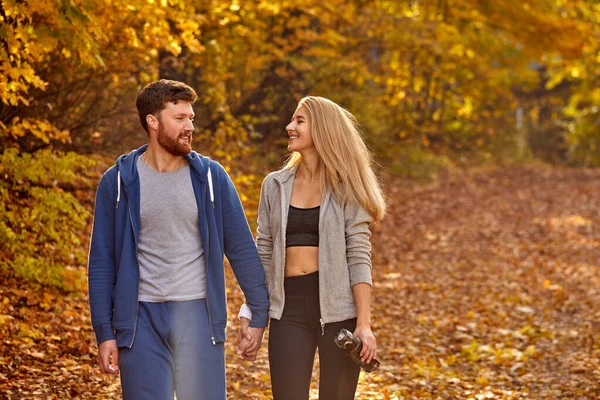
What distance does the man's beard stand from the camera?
155 inches

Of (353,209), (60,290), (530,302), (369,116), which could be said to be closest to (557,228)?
(369,116)

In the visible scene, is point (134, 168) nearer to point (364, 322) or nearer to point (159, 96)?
point (159, 96)

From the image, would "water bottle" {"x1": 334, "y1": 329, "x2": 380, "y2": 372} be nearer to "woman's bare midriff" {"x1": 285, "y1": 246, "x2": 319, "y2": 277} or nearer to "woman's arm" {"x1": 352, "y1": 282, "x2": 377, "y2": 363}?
"woman's arm" {"x1": 352, "y1": 282, "x2": 377, "y2": 363}

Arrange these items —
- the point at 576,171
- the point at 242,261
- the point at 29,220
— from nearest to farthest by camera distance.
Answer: the point at 242,261 < the point at 29,220 < the point at 576,171

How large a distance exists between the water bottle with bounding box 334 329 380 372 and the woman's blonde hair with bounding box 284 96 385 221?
656 millimetres

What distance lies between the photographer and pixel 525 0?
63.7ft

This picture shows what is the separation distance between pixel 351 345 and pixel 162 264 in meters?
0.98

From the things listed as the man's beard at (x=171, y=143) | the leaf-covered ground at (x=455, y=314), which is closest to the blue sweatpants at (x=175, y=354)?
the man's beard at (x=171, y=143)

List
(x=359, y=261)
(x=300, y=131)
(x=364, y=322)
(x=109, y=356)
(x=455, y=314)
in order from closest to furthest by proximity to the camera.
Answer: (x=109, y=356) < (x=364, y=322) < (x=359, y=261) < (x=300, y=131) < (x=455, y=314)

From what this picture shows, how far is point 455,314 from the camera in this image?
11016 mm

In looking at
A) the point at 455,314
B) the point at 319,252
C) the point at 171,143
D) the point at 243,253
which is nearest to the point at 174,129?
the point at 171,143

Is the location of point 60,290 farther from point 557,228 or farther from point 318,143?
point 557,228

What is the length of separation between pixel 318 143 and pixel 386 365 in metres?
4.65

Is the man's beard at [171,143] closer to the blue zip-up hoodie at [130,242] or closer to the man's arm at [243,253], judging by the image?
the blue zip-up hoodie at [130,242]
